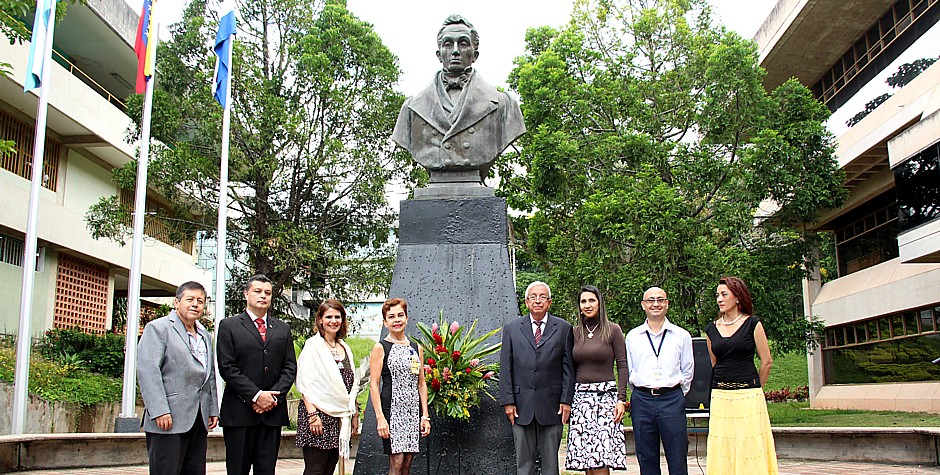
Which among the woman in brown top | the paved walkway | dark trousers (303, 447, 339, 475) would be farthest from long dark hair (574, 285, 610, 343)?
the paved walkway

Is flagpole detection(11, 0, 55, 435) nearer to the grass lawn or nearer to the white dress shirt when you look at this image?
the white dress shirt

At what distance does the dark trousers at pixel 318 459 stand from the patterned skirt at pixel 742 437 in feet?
7.98

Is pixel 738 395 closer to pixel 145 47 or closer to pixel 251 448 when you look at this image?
pixel 251 448

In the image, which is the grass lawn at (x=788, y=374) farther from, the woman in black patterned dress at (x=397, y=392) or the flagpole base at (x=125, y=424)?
the woman in black patterned dress at (x=397, y=392)

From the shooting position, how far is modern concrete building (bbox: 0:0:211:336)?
16.5 meters

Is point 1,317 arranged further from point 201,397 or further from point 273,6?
point 201,397

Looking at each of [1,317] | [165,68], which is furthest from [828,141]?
[1,317]

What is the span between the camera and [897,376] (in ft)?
58.4

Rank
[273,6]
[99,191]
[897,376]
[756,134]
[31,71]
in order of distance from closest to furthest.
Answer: [31,71]
[756,134]
[273,6]
[897,376]
[99,191]

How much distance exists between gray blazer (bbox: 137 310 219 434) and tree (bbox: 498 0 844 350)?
9618 mm

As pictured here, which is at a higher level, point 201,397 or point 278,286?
point 278,286

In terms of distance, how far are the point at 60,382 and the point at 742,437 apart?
527 inches

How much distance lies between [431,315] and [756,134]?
10.4m

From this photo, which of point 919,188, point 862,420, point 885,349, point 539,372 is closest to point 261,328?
point 539,372
